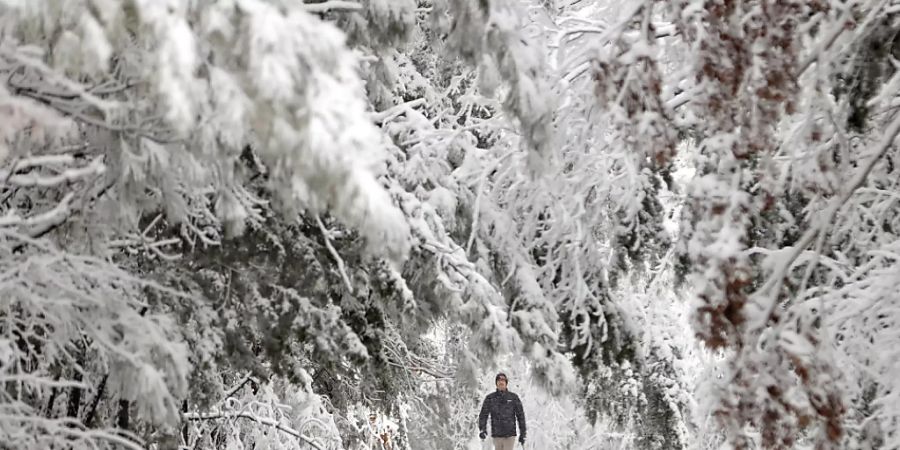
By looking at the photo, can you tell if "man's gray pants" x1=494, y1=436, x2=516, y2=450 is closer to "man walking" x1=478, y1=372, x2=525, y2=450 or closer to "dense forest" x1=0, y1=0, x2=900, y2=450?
"man walking" x1=478, y1=372, x2=525, y2=450

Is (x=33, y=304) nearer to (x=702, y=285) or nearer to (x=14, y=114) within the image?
(x=14, y=114)

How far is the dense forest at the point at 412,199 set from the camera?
10.6ft

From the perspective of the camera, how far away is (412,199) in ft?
20.8

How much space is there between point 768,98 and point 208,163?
2.30m

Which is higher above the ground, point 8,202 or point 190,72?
point 190,72

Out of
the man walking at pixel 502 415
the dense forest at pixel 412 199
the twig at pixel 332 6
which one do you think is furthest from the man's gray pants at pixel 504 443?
the twig at pixel 332 6

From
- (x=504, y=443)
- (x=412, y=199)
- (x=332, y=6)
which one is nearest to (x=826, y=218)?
(x=332, y=6)

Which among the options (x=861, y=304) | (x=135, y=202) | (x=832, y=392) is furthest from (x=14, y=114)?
(x=861, y=304)

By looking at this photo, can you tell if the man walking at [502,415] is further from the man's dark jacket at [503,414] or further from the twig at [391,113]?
the twig at [391,113]

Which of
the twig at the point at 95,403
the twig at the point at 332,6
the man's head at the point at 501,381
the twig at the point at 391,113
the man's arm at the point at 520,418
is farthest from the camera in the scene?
the man's head at the point at 501,381

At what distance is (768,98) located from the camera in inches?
160

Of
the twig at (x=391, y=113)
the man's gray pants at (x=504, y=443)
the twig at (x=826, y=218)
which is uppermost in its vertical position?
the twig at (x=826, y=218)

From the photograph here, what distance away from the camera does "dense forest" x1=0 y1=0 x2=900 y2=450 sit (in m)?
3.23

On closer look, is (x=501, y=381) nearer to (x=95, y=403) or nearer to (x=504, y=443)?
(x=504, y=443)
